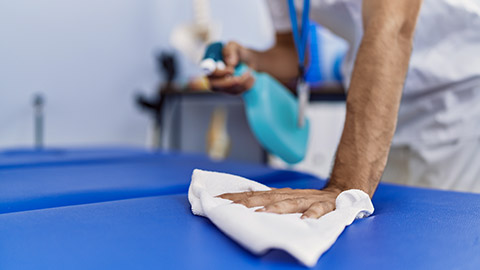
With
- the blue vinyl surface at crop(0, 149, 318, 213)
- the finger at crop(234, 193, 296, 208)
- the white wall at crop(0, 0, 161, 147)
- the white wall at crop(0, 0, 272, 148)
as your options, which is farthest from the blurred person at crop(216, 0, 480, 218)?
the white wall at crop(0, 0, 161, 147)

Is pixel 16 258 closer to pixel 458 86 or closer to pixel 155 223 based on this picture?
pixel 155 223

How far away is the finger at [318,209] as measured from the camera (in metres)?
0.48

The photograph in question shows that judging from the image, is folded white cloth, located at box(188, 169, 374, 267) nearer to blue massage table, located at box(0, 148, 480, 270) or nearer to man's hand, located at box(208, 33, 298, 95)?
blue massage table, located at box(0, 148, 480, 270)

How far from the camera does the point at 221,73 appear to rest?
875 millimetres

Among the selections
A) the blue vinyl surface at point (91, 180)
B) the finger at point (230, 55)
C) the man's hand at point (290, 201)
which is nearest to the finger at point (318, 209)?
the man's hand at point (290, 201)

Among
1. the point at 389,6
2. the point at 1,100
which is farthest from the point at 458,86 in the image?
A: the point at 1,100

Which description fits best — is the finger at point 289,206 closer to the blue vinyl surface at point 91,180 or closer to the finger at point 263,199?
the finger at point 263,199

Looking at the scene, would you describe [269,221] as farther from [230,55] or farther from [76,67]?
[76,67]

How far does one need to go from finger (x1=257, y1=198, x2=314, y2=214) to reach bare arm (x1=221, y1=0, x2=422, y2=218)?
0.04 meters

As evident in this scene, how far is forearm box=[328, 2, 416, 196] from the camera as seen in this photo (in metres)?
0.61

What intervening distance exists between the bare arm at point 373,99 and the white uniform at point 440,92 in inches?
10.0

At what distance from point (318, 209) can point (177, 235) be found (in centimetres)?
17

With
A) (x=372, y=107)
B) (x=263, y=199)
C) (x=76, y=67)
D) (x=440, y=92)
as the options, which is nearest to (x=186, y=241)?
(x=263, y=199)

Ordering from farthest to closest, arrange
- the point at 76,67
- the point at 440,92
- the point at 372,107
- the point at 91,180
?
the point at 76,67 → the point at 440,92 → the point at 91,180 → the point at 372,107
